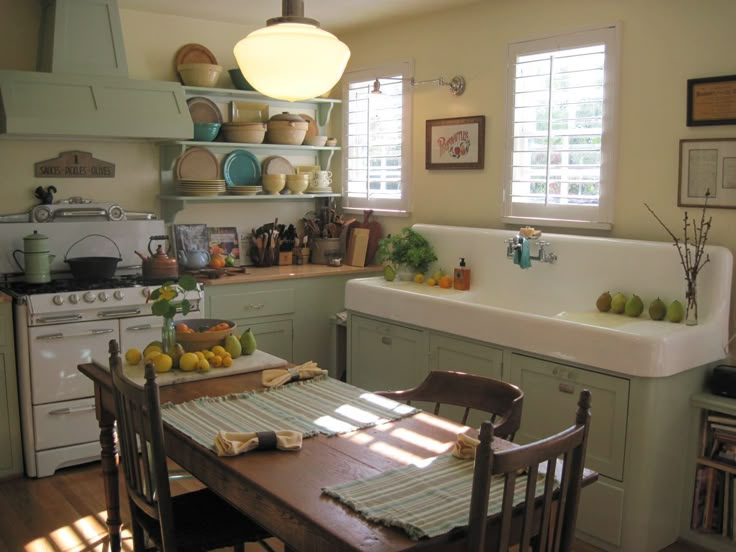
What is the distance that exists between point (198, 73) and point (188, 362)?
8.51 ft

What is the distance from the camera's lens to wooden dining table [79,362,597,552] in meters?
1.55

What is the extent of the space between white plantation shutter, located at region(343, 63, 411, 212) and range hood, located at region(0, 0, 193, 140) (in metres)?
1.25

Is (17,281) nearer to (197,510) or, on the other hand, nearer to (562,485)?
(197,510)

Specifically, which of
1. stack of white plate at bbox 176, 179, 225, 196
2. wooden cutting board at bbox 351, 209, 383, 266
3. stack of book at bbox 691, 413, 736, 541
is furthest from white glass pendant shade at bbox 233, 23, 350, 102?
wooden cutting board at bbox 351, 209, 383, 266

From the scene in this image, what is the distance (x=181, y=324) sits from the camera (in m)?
2.91

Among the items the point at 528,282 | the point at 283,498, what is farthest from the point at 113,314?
Answer: the point at 283,498

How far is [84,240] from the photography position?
4.42 metres

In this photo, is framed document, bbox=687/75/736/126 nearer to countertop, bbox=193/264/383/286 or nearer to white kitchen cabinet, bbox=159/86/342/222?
countertop, bbox=193/264/383/286

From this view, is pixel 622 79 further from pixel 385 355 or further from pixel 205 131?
pixel 205 131

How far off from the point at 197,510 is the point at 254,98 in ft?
10.8

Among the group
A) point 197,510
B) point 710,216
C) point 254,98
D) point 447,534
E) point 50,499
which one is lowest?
point 50,499

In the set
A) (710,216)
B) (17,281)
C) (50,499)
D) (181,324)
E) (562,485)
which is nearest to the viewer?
(562,485)

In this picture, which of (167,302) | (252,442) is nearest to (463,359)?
(167,302)

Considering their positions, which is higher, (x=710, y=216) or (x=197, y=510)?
(x=710, y=216)
